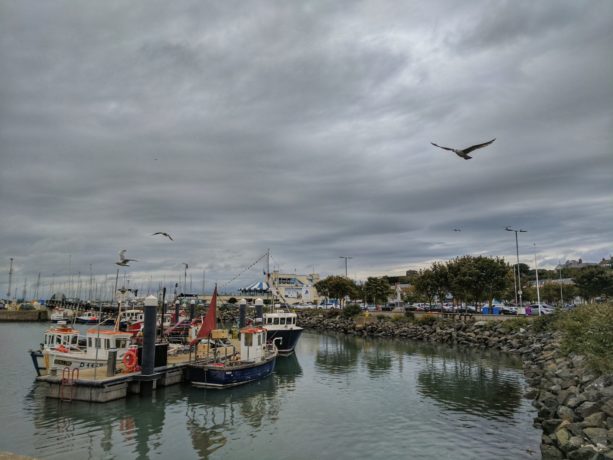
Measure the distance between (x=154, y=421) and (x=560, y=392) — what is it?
21711mm

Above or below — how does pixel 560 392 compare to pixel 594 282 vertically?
below

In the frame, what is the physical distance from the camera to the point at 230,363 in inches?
1291

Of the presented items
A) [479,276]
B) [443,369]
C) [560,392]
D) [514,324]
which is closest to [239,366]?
[443,369]

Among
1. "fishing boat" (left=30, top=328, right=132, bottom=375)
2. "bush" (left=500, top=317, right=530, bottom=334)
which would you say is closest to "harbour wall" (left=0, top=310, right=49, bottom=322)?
"fishing boat" (left=30, top=328, right=132, bottom=375)

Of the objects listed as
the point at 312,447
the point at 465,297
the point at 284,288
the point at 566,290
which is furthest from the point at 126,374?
the point at 284,288

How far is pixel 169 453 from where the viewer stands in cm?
1944

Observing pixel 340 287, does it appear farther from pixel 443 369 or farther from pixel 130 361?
pixel 130 361

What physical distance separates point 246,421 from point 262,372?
1070cm

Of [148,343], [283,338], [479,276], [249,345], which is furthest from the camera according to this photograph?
[479,276]

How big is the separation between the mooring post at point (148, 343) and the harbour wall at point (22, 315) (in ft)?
319

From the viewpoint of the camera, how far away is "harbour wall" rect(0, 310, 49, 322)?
104812mm

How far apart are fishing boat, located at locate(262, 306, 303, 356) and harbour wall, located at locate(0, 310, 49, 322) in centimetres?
8582

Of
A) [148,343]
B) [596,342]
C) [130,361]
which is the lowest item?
[130,361]

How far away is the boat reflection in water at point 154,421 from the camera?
1972 cm
